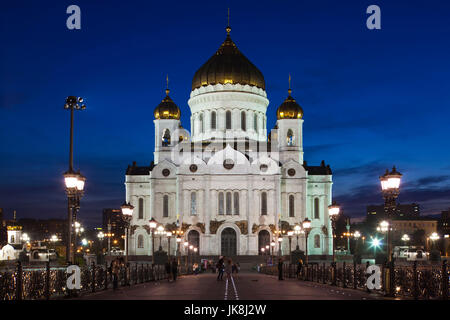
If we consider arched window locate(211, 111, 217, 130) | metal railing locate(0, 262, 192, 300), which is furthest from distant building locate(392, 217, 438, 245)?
metal railing locate(0, 262, 192, 300)

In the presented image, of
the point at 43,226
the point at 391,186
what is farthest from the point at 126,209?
the point at 43,226

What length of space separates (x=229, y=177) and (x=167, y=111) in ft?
47.6

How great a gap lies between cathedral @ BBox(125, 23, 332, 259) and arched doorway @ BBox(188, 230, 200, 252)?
0.13m

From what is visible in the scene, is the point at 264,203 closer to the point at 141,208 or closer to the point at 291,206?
the point at 291,206

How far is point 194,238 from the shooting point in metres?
80.2

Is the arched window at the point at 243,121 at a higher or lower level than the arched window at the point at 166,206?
higher

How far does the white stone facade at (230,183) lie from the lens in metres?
79.9

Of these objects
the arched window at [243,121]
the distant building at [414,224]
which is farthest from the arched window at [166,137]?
the distant building at [414,224]

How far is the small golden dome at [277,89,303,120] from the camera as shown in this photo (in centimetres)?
8619

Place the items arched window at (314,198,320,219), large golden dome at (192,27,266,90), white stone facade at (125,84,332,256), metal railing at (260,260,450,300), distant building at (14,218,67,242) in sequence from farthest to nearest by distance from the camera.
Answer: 1. distant building at (14,218,67,242)
2. large golden dome at (192,27,266,90)
3. arched window at (314,198,320,219)
4. white stone facade at (125,84,332,256)
5. metal railing at (260,260,450,300)

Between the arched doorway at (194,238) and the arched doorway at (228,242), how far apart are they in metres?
3.16

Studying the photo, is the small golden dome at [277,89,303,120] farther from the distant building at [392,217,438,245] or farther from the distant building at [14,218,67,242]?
the distant building at [14,218,67,242]

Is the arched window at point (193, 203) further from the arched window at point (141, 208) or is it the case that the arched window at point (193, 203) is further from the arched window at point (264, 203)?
the arched window at point (264, 203)
